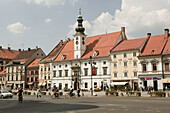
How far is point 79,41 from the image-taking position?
237ft

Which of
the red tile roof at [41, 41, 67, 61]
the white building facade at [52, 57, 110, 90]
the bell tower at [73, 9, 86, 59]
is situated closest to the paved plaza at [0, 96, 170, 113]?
the white building facade at [52, 57, 110, 90]

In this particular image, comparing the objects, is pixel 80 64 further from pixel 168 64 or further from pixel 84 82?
pixel 168 64

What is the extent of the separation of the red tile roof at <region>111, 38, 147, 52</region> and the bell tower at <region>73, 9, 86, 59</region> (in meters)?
12.7

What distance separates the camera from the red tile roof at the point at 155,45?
55681 millimetres

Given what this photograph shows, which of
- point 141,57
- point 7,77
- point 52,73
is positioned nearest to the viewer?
point 141,57

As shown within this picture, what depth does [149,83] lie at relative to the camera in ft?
182

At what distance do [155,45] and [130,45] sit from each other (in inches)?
260

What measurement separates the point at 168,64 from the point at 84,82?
25.9 meters

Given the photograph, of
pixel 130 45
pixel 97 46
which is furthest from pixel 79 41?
pixel 130 45

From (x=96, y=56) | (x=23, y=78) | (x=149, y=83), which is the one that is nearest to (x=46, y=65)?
(x=23, y=78)

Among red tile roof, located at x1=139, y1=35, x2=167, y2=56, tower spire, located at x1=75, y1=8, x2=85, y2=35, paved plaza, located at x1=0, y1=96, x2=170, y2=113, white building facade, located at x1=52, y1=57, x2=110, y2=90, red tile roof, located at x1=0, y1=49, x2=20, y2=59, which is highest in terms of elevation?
tower spire, located at x1=75, y1=8, x2=85, y2=35

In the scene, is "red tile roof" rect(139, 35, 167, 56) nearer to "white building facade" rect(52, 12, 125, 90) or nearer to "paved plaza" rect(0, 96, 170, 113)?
"white building facade" rect(52, 12, 125, 90)

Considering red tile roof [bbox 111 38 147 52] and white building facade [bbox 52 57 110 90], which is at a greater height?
red tile roof [bbox 111 38 147 52]

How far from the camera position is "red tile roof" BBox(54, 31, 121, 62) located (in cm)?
6652
